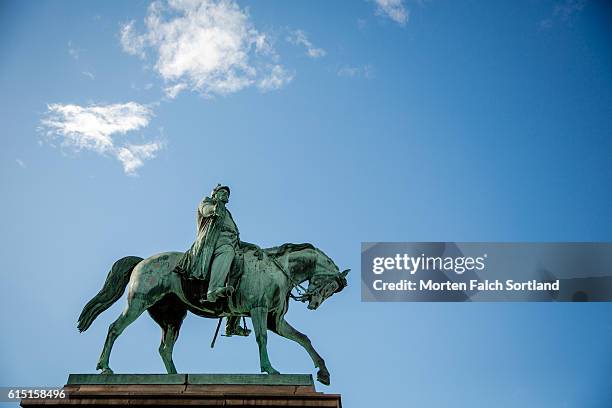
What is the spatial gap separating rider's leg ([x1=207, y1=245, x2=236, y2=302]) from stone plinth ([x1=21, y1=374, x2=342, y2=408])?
68.4 inches

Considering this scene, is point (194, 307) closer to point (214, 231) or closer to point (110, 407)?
point (214, 231)

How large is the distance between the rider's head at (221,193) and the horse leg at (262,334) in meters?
2.54

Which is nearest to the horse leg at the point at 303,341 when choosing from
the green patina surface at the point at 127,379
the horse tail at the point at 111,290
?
the green patina surface at the point at 127,379

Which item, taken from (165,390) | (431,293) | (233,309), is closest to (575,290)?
(431,293)

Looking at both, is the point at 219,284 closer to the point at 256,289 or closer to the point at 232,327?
the point at 256,289

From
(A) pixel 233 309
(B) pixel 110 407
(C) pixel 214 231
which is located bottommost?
(B) pixel 110 407

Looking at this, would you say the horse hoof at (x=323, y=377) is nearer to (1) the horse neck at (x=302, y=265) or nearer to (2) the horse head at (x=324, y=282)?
(2) the horse head at (x=324, y=282)

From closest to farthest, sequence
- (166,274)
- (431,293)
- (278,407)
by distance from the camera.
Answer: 1. (278,407)
2. (166,274)
3. (431,293)

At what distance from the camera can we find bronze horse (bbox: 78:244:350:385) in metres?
20.3

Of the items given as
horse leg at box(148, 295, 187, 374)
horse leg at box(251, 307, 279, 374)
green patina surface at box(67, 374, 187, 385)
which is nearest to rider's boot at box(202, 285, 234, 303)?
horse leg at box(251, 307, 279, 374)

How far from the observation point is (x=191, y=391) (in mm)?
18844

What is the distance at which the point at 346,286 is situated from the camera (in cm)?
2142

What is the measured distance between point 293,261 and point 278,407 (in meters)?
3.69

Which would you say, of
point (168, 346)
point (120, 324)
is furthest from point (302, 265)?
point (120, 324)
